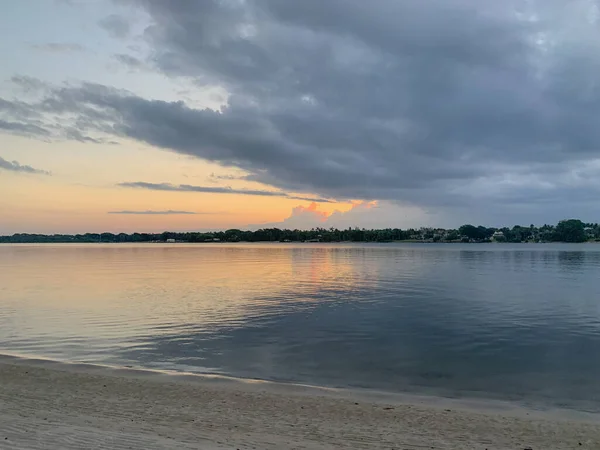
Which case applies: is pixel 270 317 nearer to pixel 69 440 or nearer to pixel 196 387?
pixel 196 387

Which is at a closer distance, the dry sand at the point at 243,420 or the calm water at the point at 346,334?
the dry sand at the point at 243,420

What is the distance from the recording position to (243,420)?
11.7 meters

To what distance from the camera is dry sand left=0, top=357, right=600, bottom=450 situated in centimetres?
998

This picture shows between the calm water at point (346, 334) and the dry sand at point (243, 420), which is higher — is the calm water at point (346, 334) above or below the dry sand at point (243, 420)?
below

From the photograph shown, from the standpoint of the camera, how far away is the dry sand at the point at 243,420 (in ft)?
32.7

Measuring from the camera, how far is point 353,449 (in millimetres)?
9727

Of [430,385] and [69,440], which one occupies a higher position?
[69,440]

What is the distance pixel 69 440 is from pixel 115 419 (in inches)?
75.5

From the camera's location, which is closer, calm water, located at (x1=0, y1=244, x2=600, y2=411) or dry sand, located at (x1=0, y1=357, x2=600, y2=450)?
dry sand, located at (x1=0, y1=357, x2=600, y2=450)

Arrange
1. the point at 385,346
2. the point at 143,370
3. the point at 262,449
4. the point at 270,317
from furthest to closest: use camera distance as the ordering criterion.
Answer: the point at 270,317 → the point at 385,346 → the point at 143,370 → the point at 262,449

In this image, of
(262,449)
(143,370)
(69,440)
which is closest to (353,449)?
(262,449)

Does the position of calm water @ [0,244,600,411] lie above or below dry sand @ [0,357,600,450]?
below

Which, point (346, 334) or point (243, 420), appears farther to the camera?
point (346, 334)

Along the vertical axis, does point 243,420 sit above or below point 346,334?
above
